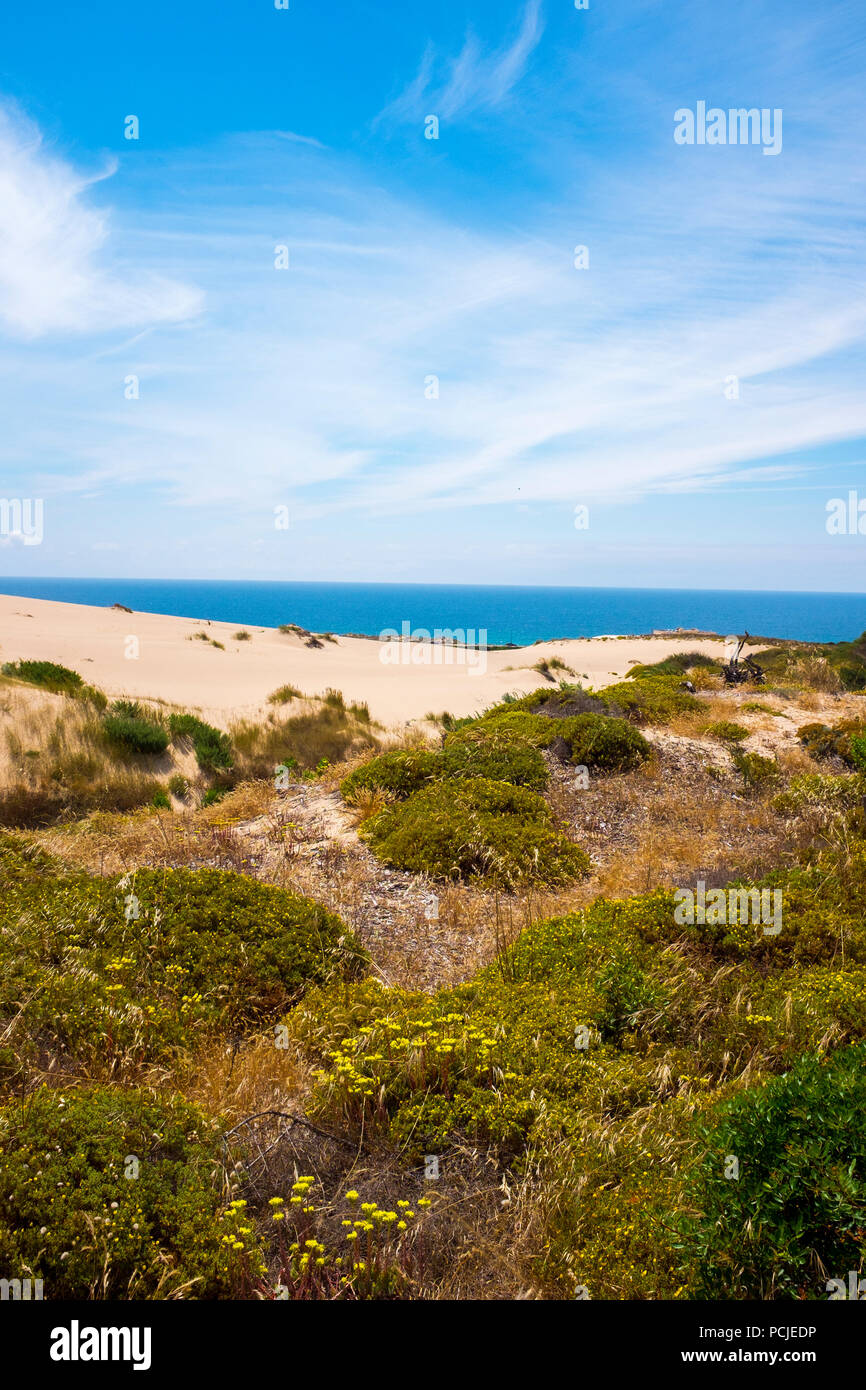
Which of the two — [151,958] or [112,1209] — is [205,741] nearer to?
[151,958]

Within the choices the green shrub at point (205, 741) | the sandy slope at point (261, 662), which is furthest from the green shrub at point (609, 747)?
the sandy slope at point (261, 662)

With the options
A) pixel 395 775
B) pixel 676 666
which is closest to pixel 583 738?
pixel 395 775

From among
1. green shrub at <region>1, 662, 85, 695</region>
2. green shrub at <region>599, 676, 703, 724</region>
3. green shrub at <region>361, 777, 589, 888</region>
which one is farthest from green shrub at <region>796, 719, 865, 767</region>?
green shrub at <region>1, 662, 85, 695</region>

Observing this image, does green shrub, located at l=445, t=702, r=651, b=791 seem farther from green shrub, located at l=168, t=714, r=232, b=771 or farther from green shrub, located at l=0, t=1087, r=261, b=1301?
green shrub, located at l=0, t=1087, r=261, b=1301

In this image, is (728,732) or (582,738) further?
(728,732)

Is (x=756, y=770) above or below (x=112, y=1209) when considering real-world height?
above

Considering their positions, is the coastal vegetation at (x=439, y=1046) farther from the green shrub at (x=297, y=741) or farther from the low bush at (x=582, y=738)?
the green shrub at (x=297, y=741)
